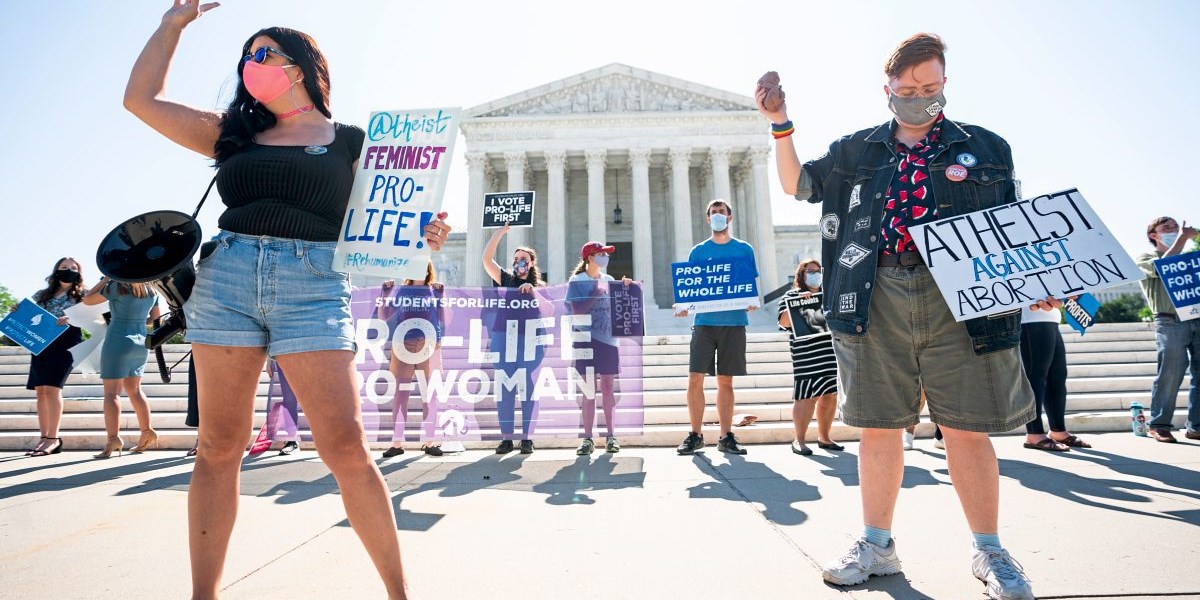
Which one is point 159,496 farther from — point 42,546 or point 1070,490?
point 1070,490

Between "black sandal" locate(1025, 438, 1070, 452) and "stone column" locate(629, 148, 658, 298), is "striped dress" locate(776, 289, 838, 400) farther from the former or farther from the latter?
"stone column" locate(629, 148, 658, 298)

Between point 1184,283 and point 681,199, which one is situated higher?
point 681,199

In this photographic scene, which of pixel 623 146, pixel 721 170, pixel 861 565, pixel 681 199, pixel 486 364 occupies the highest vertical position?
pixel 623 146

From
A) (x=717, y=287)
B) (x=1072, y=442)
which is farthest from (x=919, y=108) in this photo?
(x=1072, y=442)

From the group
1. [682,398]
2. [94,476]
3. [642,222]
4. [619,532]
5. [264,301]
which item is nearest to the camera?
[264,301]

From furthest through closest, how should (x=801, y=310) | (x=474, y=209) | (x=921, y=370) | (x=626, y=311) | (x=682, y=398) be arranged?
(x=474, y=209) → (x=682, y=398) → (x=626, y=311) → (x=801, y=310) → (x=921, y=370)

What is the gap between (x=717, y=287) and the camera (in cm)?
610

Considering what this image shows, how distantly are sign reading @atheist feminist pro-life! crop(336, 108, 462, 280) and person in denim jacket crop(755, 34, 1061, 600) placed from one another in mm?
1488

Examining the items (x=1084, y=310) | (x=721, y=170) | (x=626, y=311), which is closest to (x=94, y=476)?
(x=626, y=311)

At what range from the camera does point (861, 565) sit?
2.27 m

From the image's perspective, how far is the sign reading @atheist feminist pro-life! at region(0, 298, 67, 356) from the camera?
6.49 meters

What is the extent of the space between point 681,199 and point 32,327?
2734cm

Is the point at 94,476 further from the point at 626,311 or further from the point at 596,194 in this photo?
the point at 596,194

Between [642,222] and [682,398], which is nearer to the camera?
[682,398]
